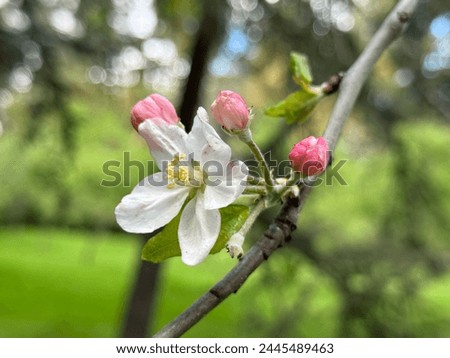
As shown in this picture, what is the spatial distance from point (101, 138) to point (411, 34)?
5.54 m

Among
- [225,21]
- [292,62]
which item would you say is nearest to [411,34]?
[225,21]

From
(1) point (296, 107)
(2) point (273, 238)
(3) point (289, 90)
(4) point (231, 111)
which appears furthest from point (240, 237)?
(3) point (289, 90)

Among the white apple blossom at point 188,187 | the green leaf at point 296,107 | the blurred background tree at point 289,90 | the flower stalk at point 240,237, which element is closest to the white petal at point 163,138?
the white apple blossom at point 188,187

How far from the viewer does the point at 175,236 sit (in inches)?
30.2

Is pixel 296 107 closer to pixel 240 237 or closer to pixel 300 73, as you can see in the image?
pixel 300 73

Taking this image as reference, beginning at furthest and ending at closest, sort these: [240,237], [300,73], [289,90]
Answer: [289,90]
[300,73]
[240,237]

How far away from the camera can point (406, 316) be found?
3770 millimetres

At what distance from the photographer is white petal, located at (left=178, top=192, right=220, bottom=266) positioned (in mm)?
707

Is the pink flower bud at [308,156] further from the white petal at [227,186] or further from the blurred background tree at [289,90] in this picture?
the blurred background tree at [289,90]

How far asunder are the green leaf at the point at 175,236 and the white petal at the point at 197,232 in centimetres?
2

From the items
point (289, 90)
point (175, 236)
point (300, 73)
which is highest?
point (300, 73)

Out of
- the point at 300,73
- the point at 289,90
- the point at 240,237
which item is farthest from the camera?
the point at 289,90

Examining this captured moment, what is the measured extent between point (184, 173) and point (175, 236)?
8 centimetres
